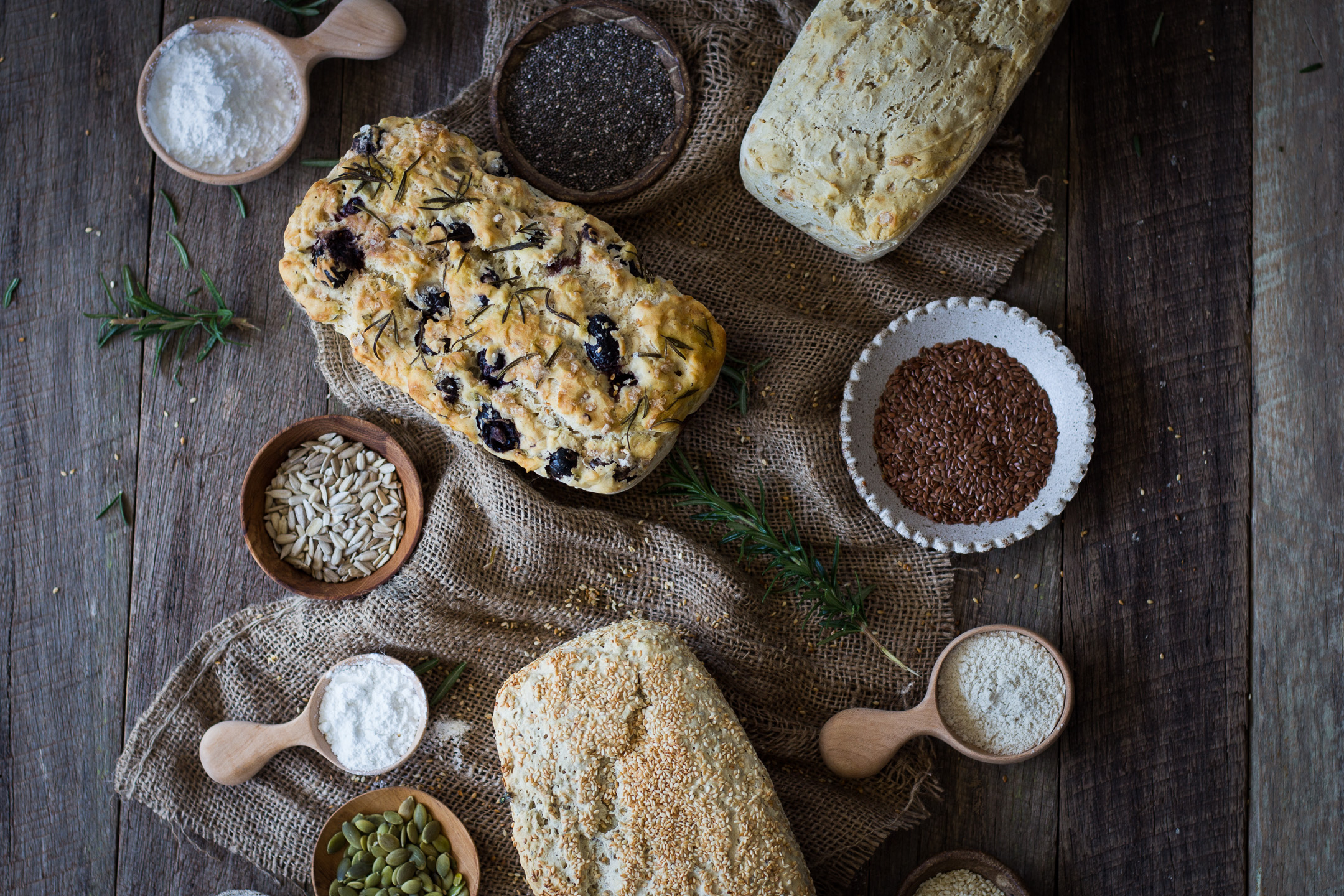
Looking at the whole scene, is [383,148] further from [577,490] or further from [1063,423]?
[1063,423]

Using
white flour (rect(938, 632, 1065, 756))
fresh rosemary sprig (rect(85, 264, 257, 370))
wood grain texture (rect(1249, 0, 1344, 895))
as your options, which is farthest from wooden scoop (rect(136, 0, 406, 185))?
wood grain texture (rect(1249, 0, 1344, 895))

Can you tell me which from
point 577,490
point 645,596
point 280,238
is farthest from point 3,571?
point 645,596

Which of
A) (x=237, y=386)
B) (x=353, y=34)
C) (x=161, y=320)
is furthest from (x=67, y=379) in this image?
(x=353, y=34)

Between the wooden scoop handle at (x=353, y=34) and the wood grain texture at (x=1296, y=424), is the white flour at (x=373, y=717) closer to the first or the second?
the wooden scoop handle at (x=353, y=34)

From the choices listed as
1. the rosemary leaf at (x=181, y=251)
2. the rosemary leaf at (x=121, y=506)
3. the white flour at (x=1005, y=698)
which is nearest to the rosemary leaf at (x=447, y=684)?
the rosemary leaf at (x=121, y=506)

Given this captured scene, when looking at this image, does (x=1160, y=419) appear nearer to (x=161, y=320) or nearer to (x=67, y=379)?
(x=161, y=320)

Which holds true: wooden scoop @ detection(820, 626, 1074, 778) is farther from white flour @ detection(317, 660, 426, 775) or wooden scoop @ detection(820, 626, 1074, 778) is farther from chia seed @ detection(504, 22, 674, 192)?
chia seed @ detection(504, 22, 674, 192)

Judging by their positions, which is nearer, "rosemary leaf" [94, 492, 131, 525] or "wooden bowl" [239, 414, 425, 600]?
"wooden bowl" [239, 414, 425, 600]
